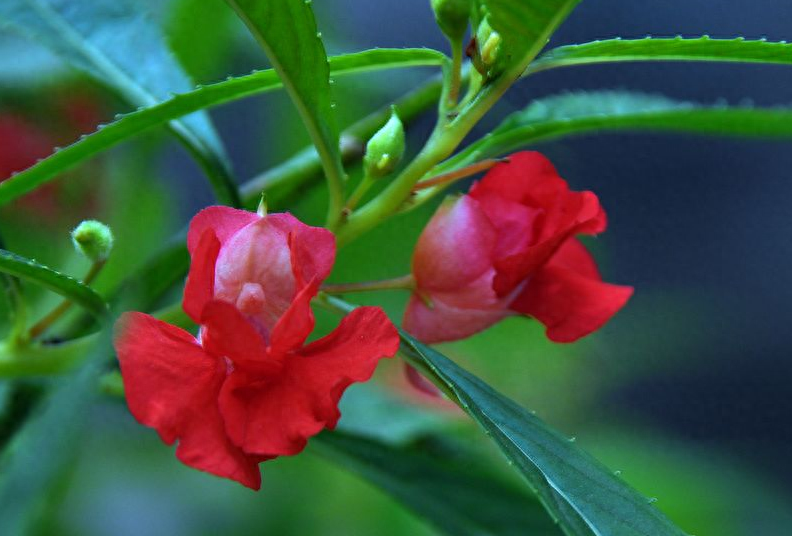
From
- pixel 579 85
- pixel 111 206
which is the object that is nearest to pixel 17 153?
pixel 111 206

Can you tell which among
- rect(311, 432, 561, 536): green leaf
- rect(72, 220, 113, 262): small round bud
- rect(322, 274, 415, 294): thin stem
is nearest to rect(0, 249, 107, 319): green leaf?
rect(72, 220, 113, 262): small round bud

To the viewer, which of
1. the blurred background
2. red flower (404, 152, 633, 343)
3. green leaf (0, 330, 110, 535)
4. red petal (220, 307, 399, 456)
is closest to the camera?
green leaf (0, 330, 110, 535)

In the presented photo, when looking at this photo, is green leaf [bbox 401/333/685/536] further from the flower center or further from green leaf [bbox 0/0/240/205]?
green leaf [bbox 0/0/240/205]

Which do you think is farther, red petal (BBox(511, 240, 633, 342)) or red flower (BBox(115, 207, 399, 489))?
red petal (BBox(511, 240, 633, 342))

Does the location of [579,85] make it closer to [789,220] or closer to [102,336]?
[789,220]

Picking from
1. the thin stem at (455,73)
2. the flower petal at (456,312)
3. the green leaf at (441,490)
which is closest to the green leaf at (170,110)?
the thin stem at (455,73)

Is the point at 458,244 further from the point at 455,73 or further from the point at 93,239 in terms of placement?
the point at 93,239

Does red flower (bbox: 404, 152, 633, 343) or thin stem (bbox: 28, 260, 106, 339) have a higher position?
red flower (bbox: 404, 152, 633, 343)

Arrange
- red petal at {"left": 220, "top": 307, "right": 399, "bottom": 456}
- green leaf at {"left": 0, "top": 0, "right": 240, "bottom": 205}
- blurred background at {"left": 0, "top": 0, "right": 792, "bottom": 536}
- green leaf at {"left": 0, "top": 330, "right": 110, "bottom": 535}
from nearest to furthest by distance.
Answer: green leaf at {"left": 0, "top": 330, "right": 110, "bottom": 535}
red petal at {"left": 220, "top": 307, "right": 399, "bottom": 456}
green leaf at {"left": 0, "top": 0, "right": 240, "bottom": 205}
blurred background at {"left": 0, "top": 0, "right": 792, "bottom": 536}
